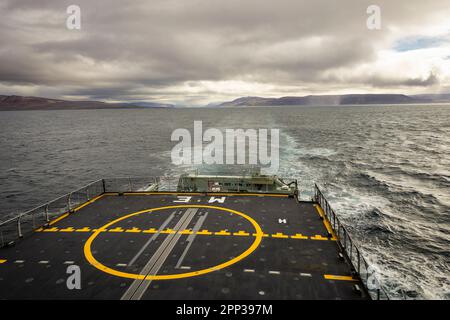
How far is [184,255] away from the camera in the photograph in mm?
14734

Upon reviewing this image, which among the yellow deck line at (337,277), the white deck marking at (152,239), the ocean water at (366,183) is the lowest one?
the ocean water at (366,183)

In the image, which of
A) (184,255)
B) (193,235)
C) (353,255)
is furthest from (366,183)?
(184,255)

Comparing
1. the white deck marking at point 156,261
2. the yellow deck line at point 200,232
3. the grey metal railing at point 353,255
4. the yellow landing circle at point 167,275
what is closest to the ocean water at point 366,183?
the grey metal railing at point 353,255

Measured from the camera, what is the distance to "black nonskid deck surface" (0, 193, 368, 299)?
11.9 meters

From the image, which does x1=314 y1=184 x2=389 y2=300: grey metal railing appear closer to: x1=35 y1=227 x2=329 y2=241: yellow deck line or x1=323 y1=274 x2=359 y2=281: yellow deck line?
x1=323 y1=274 x2=359 y2=281: yellow deck line

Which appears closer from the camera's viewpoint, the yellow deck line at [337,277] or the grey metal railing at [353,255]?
the yellow deck line at [337,277]

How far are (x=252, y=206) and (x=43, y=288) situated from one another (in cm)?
1384

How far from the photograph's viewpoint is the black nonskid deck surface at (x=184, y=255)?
1191 centimetres

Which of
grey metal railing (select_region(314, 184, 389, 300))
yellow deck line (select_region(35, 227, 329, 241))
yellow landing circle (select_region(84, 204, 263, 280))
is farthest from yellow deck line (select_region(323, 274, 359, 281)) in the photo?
yellow landing circle (select_region(84, 204, 263, 280))

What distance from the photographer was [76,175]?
60875 millimetres

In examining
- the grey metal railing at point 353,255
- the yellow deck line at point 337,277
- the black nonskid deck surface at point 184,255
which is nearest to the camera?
the black nonskid deck surface at point 184,255

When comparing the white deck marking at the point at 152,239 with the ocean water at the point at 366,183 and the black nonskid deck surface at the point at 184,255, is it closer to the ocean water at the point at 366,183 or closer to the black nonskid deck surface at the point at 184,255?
the black nonskid deck surface at the point at 184,255

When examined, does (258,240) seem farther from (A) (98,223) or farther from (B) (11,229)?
(B) (11,229)

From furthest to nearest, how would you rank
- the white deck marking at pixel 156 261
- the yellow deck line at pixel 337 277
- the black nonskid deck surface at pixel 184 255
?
the yellow deck line at pixel 337 277, the black nonskid deck surface at pixel 184 255, the white deck marking at pixel 156 261
